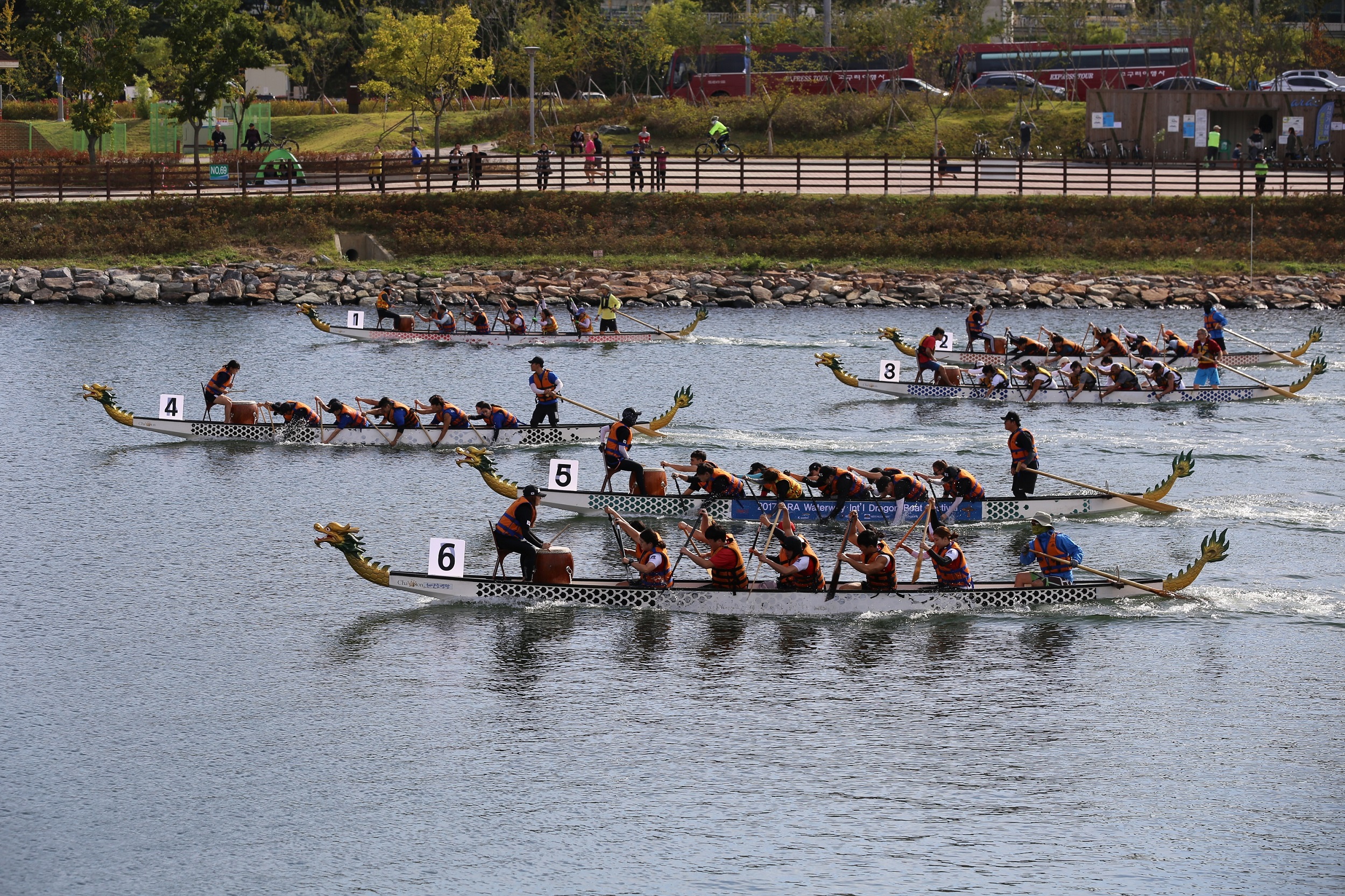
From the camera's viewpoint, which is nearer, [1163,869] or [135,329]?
[1163,869]

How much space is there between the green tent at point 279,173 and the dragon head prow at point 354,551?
47.1 meters

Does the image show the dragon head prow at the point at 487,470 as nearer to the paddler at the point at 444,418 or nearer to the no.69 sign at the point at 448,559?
the no.69 sign at the point at 448,559

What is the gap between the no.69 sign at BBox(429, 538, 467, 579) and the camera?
24.4m

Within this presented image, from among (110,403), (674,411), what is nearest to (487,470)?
(674,411)

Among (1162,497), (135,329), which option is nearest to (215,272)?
(135,329)

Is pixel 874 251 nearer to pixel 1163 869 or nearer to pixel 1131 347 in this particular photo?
pixel 1131 347

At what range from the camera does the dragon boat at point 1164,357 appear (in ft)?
149

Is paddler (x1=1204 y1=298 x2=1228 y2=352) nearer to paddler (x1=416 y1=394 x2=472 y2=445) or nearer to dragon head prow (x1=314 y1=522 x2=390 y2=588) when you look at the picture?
paddler (x1=416 y1=394 x2=472 y2=445)

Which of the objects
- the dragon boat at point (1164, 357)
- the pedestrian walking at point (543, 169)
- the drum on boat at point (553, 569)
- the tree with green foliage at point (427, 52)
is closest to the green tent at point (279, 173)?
the tree with green foliage at point (427, 52)

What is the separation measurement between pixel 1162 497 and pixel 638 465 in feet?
35.4

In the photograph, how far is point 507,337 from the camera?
5269 centimetres

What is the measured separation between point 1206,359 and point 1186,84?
1672 inches

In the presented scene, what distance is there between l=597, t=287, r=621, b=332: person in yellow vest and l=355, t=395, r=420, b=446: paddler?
627 inches

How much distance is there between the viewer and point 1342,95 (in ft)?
246
